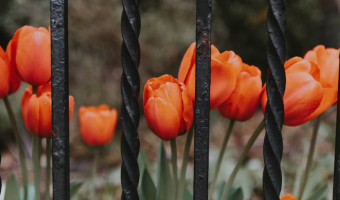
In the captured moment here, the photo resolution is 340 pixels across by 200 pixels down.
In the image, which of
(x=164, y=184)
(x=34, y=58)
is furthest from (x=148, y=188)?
(x=34, y=58)

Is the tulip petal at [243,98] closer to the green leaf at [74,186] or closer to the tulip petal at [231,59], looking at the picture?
the tulip petal at [231,59]

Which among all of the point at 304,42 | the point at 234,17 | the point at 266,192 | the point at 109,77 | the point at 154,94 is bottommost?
the point at 266,192

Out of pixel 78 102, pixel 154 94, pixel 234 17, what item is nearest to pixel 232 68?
pixel 154 94

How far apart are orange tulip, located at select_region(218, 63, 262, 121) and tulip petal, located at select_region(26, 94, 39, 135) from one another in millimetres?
259

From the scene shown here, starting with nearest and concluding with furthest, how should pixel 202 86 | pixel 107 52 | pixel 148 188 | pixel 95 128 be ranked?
pixel 202 86
pixel 148 188
pixel 95 128
pixel 107 52

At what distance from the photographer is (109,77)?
9.10 feet

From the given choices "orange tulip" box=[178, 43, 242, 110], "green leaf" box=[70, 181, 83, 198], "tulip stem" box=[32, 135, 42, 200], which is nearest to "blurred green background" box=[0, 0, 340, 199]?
"green leaf" box=[70, 181, 83, 198]

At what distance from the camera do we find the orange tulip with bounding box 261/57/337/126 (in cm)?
48

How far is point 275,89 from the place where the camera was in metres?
0.45

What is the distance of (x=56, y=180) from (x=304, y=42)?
123 inches

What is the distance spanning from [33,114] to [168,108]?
19 centimetres

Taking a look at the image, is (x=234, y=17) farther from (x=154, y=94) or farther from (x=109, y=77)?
(x=154, y=94)

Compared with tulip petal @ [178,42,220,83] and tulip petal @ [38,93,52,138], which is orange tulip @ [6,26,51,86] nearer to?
tulip petal @ [38,93,52,138]

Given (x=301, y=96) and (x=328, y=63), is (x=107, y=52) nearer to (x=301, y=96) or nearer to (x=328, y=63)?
(x=328, y=63)
